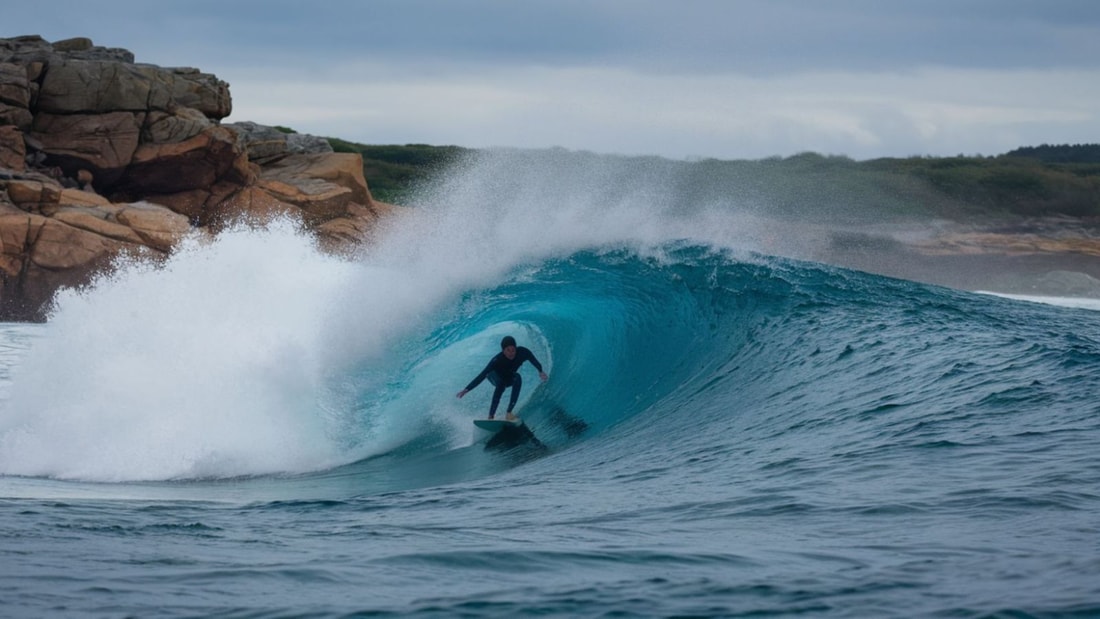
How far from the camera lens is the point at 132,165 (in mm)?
35031

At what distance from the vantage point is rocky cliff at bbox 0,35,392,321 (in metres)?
29.3

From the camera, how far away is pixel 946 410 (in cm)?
820

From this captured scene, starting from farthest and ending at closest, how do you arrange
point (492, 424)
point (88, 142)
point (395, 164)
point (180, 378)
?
point (395, 164) < point (88, 142) < point (492, 424) < point (180, 378)

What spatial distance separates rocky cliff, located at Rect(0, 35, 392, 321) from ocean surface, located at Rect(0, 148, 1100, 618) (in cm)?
1298

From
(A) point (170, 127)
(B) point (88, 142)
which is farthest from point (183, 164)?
(B) point (88, 142)

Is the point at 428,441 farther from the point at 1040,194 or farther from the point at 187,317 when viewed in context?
the point at 1040,194

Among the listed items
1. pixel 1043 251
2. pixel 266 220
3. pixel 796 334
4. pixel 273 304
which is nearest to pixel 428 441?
pixel 273 304

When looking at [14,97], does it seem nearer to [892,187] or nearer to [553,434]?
[553,434]

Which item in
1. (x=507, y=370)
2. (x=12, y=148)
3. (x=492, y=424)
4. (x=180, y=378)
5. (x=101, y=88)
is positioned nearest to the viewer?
(x=180, y=378)

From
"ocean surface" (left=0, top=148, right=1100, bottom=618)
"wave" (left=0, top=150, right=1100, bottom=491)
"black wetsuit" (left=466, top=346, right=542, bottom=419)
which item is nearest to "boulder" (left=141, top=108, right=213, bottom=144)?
"ocean surface" (left=0, top=148, right=1100, bottom=618)

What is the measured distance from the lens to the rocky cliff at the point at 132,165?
2930 centimetres

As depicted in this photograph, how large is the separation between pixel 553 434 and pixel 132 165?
27.5 m

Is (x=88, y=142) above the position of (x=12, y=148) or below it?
above

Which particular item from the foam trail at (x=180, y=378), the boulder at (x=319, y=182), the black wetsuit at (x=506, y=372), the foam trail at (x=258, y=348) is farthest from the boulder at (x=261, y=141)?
the black wetsuit at (x=506, y=372)
